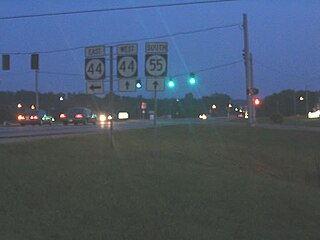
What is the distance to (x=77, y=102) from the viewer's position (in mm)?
134375

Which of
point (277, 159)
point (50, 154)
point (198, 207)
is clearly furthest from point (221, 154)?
point (198, 207)

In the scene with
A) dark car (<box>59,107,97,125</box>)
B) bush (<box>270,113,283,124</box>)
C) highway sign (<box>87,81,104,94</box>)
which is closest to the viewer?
highway sign (<box>87,81,104,94</box>)

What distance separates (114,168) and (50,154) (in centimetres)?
253

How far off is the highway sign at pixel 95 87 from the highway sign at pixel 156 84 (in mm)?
1577

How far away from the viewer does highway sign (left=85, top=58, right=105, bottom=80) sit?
1570cm

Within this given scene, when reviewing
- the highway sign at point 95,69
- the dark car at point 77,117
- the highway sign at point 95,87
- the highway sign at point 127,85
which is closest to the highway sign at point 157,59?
the highway sign at point 127,85

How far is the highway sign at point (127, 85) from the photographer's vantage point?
1566 cm

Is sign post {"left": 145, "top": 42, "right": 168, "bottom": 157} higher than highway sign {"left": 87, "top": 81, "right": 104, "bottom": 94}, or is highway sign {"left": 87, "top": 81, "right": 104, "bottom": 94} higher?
sign post {"left": 145, "top": 42, "right": 168, "bottom": 157}

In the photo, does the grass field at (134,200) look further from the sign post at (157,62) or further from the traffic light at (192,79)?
the traffic light at (192,79)

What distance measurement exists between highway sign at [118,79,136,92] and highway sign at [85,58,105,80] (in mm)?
591

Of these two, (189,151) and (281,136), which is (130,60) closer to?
(189,151)

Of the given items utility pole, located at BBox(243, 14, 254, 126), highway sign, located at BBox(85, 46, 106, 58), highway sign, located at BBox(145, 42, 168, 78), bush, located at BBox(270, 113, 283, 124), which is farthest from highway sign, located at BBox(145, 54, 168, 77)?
bush, located at BBox(270, 113, 283, 124)

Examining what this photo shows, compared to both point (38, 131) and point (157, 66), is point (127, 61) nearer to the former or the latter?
point (157, 66)

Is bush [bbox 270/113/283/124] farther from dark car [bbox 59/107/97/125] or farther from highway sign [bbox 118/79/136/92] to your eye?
highway sign [bbox 118/79/136/92]
